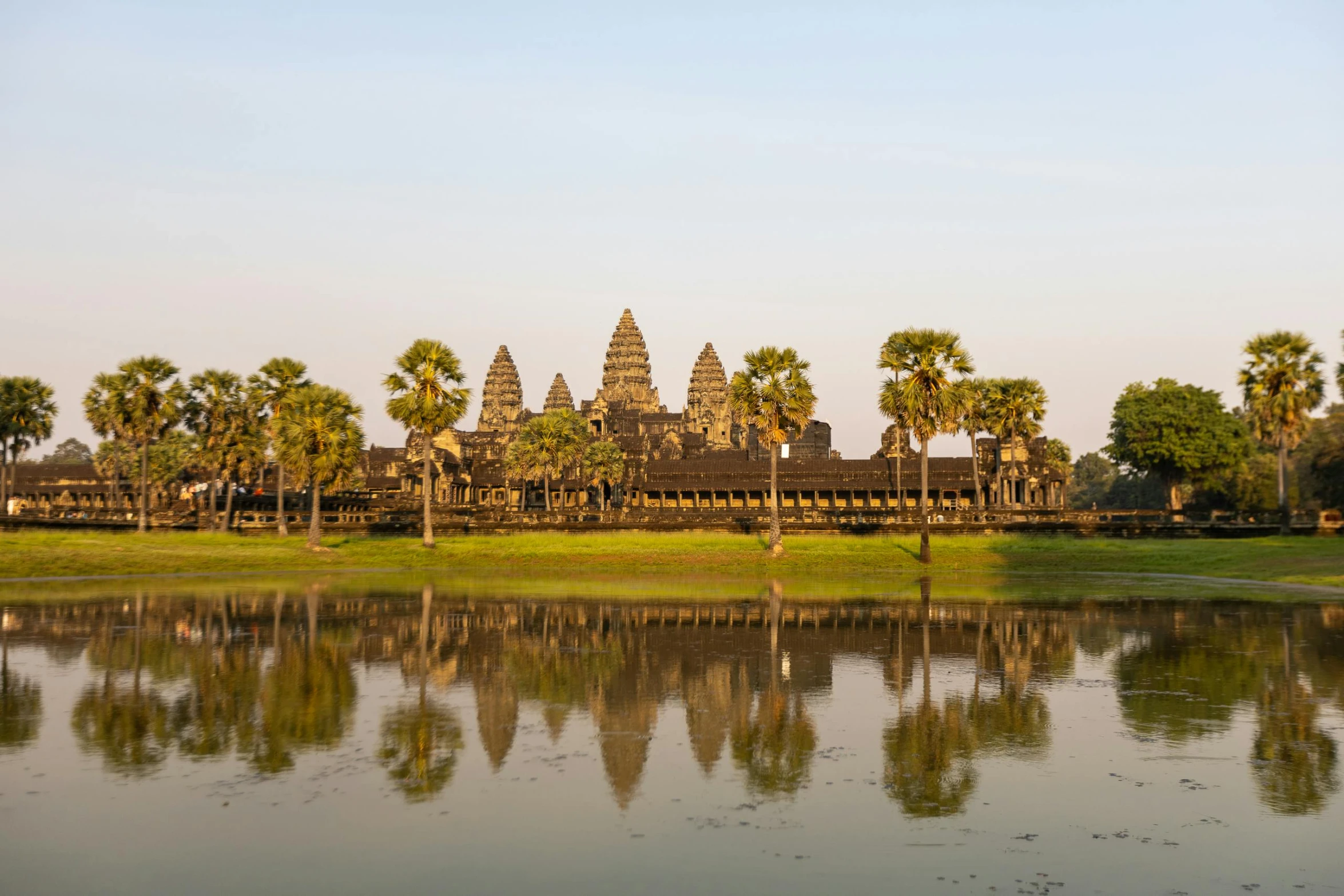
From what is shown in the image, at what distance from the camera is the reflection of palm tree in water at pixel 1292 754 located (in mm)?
13422

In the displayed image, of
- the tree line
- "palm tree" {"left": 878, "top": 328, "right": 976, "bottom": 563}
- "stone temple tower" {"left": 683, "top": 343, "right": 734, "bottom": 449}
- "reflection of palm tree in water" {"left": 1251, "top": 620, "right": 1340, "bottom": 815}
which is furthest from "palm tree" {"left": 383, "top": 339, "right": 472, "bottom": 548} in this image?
"stone temple tower" {"left": 683, "top": 343, "right": 734, "bottom": 449}

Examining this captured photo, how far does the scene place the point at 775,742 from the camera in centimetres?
1656

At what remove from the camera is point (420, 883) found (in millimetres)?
10477

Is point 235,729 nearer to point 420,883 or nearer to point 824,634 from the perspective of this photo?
point 420,883

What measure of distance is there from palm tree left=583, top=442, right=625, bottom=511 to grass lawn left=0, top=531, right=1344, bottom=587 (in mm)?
44148

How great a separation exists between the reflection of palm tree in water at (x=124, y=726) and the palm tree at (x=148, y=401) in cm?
5298

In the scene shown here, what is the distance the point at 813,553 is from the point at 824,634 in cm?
2762

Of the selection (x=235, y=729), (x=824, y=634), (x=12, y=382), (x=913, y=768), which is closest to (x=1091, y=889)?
(x=913, y=768)

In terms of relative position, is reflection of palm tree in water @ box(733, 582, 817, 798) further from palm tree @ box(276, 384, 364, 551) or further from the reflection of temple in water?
palm tree @ box(276, 384, 364, 551)

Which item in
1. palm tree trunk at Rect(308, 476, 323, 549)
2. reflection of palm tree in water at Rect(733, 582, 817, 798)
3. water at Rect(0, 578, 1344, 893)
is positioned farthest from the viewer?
palm tree trunk at Rect(308, 476, 323, 549)

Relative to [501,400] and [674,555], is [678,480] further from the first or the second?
[501,400]

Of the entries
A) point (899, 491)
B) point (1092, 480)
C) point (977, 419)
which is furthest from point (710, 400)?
point (977, 419)

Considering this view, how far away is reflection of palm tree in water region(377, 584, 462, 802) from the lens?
46.0ft

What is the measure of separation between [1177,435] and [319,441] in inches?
2848
